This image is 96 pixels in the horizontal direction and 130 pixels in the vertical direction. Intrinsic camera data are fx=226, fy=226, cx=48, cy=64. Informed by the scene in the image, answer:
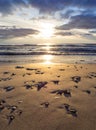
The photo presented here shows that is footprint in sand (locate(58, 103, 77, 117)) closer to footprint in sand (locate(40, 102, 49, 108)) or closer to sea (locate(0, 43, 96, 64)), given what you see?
footprint in sand (locate(40, 102, 49, 108))

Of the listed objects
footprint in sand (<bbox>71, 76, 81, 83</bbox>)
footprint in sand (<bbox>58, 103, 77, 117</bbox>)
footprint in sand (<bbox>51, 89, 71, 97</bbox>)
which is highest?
footprint in sand (<bbox>51, 89, 71, 97</bbox>)

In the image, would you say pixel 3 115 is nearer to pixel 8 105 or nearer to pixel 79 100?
pixel 8 105

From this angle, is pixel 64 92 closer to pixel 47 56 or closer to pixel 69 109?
pixel 69 109

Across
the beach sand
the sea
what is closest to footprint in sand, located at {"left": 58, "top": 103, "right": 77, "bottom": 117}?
the beach sand

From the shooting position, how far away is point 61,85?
809 centimetres

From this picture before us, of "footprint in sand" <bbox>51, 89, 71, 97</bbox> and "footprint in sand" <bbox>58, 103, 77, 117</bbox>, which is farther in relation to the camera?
"footprint in sand" <bbox>51, 89, 71, 97</bbox>

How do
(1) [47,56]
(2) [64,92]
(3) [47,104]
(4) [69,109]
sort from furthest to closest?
1. (1) [47,56]
2. (2) [64,92]
3. (3) [47,104]
4. (4) [69,109]

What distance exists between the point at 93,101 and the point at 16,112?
220cm

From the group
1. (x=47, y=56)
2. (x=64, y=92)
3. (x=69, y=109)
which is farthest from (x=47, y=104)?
(x=47, y=56)

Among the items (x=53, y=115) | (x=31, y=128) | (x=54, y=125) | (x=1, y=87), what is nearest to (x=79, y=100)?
(x=53, y=115)

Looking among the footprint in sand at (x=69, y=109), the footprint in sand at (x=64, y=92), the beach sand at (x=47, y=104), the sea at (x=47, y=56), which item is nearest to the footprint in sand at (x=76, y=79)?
the beach sand at (x=47, y=104)

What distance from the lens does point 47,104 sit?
20.2 ft

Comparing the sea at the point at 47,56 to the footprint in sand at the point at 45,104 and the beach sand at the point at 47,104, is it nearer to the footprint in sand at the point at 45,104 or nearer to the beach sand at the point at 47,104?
the beach sand at the point at 47,104

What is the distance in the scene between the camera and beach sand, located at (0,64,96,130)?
506 cm
